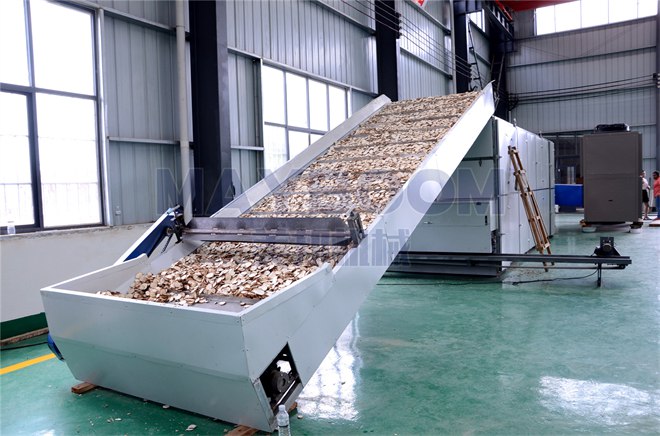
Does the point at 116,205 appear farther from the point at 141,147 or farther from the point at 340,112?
the point at 340,112

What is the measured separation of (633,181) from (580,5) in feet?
41.5

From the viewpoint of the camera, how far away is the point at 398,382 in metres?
3.61

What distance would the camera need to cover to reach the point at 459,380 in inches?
142

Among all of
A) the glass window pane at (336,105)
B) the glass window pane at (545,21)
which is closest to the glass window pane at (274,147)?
the glass window pane at (336,105)

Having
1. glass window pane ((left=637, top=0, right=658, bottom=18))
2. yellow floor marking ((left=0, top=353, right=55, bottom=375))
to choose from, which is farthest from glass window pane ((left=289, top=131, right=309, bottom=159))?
glass window pane ((left=637, top=0, right=658, bottom=18))

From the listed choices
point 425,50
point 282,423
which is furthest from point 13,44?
point 425,50

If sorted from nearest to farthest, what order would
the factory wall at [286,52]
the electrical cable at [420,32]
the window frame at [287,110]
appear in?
the factory wall at [286,52], the window frame at [287,110], the electrical cable at [420,32]

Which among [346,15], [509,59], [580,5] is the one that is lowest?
[346,15]

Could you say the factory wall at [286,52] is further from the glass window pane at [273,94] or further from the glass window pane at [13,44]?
the glass window pane at [13,44]

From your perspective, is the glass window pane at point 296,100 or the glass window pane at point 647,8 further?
the glass window pane at point 647,8

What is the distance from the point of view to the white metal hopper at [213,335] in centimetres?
261

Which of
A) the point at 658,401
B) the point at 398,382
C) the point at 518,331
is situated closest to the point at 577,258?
the point at 518,331

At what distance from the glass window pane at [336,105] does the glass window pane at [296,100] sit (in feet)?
3.11

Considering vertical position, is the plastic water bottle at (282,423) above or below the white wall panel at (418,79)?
below
